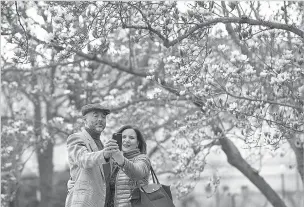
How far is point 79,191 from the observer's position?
5613 mm

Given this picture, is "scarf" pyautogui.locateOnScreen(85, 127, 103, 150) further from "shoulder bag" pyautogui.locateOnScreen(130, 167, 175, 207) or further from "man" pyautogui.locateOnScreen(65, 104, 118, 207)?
"shoulder bag" pyautogui.locateOnScreen(130, 167, 175, 207)

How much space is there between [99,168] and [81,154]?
270 millimetres

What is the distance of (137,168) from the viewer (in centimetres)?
562

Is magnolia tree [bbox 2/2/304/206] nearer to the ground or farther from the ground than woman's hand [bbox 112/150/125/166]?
farther from the ground

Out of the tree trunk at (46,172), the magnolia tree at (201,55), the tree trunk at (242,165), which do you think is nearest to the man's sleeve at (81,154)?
the magnolia tree at (201,55)

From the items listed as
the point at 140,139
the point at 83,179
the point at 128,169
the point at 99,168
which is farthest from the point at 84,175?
the point at 140,139

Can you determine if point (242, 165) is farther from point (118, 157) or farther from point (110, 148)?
point (110, 148)

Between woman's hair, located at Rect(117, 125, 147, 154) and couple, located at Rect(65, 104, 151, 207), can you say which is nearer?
couple, located at Rect(65, 104, 151, 207)

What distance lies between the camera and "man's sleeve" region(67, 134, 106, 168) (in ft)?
17.5

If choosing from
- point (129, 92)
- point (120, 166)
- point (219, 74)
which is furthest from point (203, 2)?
point (129, 92)

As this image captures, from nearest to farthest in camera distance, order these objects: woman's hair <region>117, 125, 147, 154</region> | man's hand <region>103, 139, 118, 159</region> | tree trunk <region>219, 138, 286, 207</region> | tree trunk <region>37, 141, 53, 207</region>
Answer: man's hand <region>103, 139, 118, 159</region> → woman's hair <region>117, 125, 147, 154</region> → tree trunk <region>219, 138, 286, 207</region> → tree trunk <region>37, 141, 53, 207</region>

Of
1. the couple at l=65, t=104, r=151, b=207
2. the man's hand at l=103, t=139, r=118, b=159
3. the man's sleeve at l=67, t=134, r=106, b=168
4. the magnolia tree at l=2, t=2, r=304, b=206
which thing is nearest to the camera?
the man's hand at l=103, t=139, r=118, b=159

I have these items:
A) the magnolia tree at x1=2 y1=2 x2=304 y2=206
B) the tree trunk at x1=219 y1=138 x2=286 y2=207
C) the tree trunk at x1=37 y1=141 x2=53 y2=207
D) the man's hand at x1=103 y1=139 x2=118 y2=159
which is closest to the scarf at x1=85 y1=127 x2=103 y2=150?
the man's hand at x1=103 y1=139 x2=118 y2=159

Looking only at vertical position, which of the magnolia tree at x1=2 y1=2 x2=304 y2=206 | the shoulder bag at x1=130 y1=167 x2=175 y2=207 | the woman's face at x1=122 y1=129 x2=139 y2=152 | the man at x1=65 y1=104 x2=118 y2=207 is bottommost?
the shoulder bag at x1=130 y1=167 x2=175 y2=207
